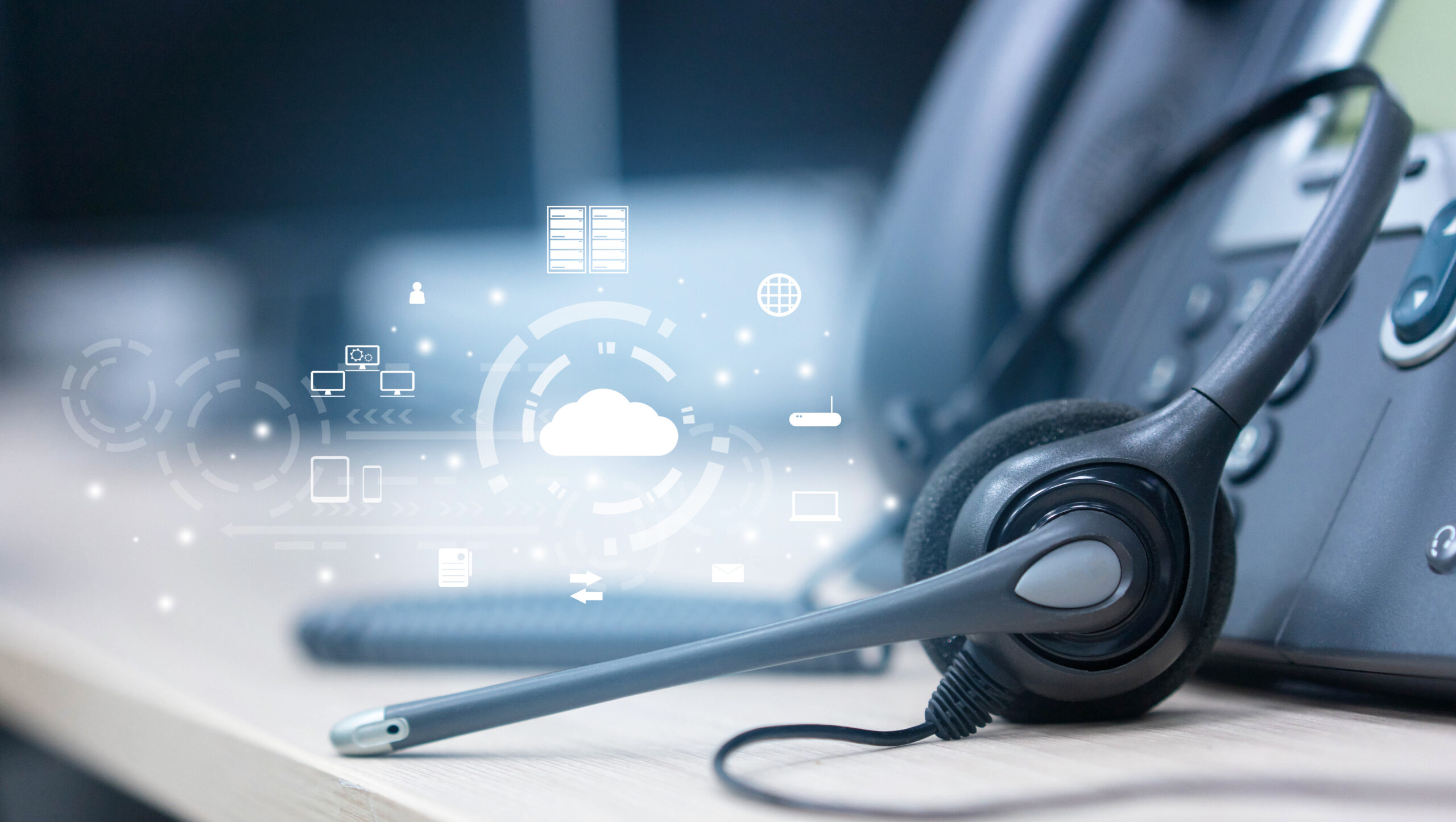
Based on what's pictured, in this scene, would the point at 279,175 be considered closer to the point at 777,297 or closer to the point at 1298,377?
the point at 777,297

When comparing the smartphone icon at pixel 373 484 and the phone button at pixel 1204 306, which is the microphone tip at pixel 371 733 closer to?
the smartphone icon at pixel 373 484

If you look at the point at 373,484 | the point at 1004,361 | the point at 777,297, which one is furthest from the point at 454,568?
the point at 1004,361

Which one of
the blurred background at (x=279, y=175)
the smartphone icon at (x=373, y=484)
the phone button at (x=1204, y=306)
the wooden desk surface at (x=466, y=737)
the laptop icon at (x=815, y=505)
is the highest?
the blurred background at (x=279, y=175)

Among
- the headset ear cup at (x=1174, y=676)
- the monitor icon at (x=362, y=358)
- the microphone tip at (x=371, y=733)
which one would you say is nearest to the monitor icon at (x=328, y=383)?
the monitor icon at (x=362, y=358)

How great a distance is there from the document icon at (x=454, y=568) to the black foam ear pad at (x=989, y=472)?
0.51 feet

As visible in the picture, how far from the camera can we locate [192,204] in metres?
0.38

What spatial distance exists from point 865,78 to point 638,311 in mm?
308

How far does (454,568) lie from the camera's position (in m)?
0.30

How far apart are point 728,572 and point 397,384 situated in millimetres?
130

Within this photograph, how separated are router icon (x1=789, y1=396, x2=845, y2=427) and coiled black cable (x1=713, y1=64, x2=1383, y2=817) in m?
0.10

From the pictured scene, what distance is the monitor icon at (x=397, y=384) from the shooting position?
0.30 metres

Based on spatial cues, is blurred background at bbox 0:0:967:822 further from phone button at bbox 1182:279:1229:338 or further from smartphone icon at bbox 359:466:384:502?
phone button at bbox 1182:279:1229:338

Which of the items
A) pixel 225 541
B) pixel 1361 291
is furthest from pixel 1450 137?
pixel 225 541

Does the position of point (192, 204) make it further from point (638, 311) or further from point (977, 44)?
point (977, 44)
